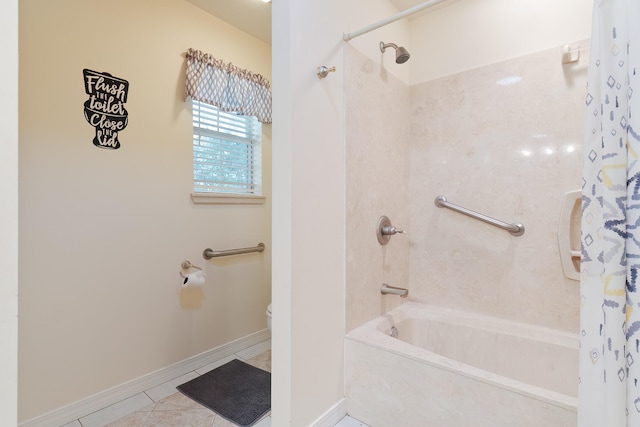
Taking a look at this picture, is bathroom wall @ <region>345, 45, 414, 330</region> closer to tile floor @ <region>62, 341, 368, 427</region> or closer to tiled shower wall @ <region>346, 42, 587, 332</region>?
tiled shower wall @ <region>346, 42, 587, 332</region>

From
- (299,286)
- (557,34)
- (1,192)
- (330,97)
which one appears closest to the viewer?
(1,192)

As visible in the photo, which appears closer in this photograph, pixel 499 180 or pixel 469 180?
pixel 499 180

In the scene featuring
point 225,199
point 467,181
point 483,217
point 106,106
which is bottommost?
point 483,217

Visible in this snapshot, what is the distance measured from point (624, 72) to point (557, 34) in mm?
1120

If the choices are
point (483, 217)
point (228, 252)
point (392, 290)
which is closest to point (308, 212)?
point (392, 290)

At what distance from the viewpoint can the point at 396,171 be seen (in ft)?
6.40

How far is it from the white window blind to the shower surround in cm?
127

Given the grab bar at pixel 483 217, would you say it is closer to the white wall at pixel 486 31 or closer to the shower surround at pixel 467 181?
the shower surround at pixel 467 181

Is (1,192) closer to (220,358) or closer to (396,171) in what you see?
(396,171)

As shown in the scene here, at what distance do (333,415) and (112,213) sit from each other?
5.48 ft

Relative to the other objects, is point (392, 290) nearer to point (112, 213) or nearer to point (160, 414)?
point (160, 414)

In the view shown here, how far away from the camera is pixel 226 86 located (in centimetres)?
233

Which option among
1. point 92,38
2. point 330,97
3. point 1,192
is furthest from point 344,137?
point 92,38

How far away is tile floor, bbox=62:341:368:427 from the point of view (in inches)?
64.8
